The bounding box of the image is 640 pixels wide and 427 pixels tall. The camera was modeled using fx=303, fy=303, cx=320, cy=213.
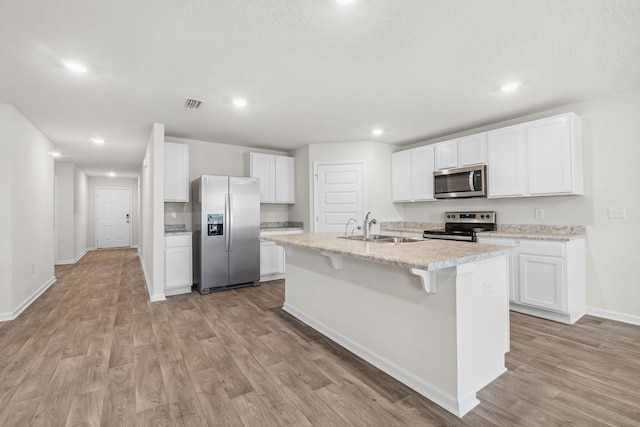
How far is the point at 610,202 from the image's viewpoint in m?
3.22

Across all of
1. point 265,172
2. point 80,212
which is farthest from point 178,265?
point 80,212

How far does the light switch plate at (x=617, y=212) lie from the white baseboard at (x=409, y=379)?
2347mm

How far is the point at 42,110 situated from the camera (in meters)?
3.53

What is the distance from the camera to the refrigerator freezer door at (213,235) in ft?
14.4

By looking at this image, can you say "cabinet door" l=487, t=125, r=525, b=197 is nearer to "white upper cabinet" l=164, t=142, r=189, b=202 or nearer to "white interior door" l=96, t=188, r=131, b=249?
"white upper cabinet" l=164, t=142, r=189, b=202

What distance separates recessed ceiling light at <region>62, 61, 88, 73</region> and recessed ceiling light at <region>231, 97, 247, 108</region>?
1282 mm

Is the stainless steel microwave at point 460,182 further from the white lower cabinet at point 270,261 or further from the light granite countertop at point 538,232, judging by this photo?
the white lower cabinet at point 270,261

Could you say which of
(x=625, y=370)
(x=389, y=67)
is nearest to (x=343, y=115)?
(x=389, y=67)

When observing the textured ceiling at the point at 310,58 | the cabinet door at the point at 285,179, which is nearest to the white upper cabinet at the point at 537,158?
the textured ceiling at the point at 310,58

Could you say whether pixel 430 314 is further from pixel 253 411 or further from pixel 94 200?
pixel 94 200

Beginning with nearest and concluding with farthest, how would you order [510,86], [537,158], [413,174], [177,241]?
[510,86] < [537,158] < [177,241] < [413,174]

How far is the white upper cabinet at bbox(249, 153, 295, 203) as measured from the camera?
5340mm

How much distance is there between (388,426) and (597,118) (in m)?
3.82

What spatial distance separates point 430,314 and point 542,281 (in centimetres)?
213
